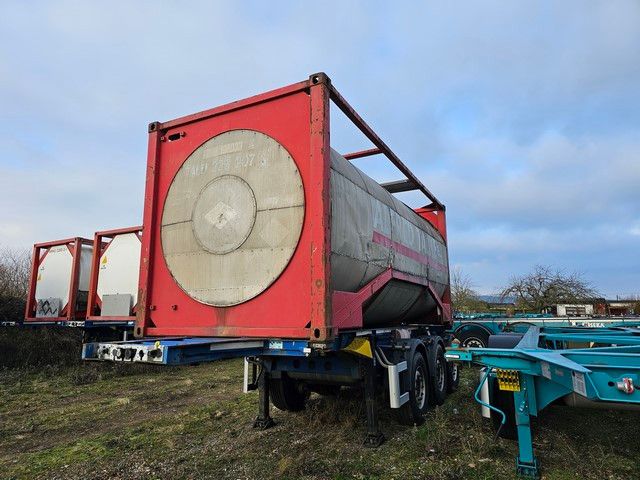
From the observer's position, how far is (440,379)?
23.5ft

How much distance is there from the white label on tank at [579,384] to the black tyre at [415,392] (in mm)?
2575

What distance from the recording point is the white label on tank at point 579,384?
10.0 ft

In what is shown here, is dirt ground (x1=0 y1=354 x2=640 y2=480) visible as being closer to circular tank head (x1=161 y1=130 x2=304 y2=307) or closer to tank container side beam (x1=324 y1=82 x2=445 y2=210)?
circular tank head (x1=161 y1=130 x2=304 y2=307)

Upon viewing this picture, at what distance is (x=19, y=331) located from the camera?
12.1 meters

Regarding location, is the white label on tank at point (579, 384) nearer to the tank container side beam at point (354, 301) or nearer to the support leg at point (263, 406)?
the tank container side beam at point (354, 301)

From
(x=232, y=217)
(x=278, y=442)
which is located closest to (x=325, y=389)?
(x=278, y=442)

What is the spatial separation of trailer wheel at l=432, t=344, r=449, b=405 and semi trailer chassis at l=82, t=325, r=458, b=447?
0.01 meters

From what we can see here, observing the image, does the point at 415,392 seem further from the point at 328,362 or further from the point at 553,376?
the point at 553,376

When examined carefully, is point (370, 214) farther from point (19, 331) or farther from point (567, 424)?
point (19, 331)

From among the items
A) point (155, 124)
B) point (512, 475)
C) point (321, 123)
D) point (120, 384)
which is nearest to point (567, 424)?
point (512, 475)

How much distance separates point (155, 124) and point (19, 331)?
1038cm

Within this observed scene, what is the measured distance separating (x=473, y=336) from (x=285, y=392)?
886cm

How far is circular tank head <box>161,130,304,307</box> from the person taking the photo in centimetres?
425

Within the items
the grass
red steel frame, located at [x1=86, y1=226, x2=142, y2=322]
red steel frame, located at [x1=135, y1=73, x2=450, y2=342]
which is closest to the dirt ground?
the grass
